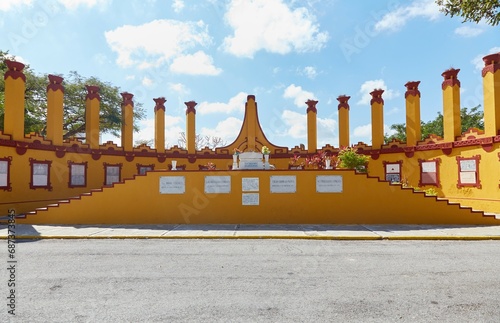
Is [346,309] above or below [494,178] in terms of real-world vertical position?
below

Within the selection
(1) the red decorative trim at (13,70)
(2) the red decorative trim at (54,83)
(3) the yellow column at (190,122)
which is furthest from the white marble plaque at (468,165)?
(1) the red decorative trim at (13,70)

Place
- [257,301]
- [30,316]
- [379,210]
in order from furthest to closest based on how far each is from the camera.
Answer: [379,210] → [257,301] → [30,316]

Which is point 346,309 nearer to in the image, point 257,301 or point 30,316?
point 257,301

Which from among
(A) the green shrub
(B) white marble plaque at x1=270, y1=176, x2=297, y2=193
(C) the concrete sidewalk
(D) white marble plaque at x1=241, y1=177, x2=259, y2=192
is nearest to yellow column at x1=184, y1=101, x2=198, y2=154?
(D) white marble plaque at x1=241, y1=177, x2=259, y2=192

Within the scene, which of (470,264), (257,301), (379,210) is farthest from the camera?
(379,210)

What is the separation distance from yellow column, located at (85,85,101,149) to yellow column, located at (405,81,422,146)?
21963 millimetres

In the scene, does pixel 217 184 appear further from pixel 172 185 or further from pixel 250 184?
pixel 172 185

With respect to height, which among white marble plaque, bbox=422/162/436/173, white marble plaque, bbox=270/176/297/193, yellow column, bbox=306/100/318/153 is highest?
yellow column, bbox=306/100/318/153

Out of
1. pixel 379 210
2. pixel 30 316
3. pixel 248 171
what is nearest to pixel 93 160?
pixel 248 171

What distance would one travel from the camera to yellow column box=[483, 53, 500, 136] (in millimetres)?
14883

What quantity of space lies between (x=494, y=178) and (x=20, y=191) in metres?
26.3

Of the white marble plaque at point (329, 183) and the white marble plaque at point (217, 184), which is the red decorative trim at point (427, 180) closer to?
the white marble plaque at point (329, 183)

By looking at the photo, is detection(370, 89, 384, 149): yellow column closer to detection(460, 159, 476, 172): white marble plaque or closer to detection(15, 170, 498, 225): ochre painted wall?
detection(460, 159, 476, 172): white marble plaque

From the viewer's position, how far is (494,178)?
49.0 ft
